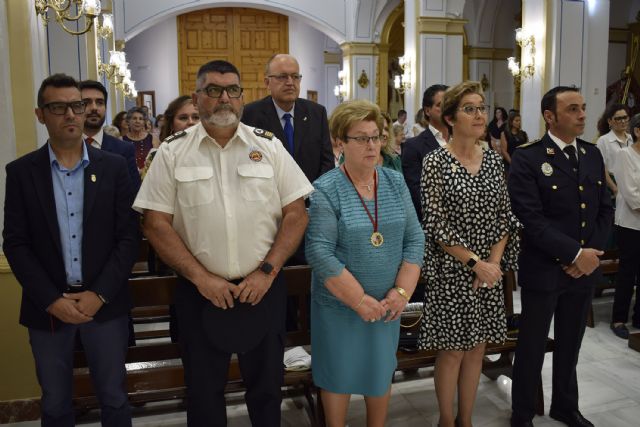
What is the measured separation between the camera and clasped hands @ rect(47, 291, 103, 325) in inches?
83.2

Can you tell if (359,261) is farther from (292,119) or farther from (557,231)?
(292,119)

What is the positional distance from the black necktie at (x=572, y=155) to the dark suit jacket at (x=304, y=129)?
1163 millimetres

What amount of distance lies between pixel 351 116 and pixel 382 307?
707mm

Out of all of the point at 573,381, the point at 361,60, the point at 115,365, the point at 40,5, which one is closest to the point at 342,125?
the point at 115,365

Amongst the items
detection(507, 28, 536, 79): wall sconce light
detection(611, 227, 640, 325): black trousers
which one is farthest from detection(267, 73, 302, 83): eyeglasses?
detection(507, 28, 536, 79): wall sconce light

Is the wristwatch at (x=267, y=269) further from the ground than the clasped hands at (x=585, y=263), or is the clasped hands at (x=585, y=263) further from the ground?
the wristwatch at (x=267, y=269)

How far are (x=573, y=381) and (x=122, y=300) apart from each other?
6.81ft

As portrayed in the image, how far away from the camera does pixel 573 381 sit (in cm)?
286

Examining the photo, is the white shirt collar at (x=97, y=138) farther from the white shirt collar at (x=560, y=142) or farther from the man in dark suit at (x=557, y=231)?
the white shirt collar at (x=560, y=142)

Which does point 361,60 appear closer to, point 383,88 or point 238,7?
point 383,88

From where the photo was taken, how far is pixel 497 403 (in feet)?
10.4

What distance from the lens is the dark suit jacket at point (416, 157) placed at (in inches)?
136

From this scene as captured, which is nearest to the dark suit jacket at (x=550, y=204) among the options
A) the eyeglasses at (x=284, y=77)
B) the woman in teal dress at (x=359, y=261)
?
the woman in teal dress at (x=359, y=261)

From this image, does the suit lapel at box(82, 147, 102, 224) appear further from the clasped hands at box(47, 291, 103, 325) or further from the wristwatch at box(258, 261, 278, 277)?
the wristwatch at box(258, 261, 278, 277)
